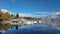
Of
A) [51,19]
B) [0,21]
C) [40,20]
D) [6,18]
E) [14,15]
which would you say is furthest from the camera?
[40,20]

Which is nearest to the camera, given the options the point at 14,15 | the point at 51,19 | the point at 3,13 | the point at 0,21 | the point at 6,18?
the point at 0,21

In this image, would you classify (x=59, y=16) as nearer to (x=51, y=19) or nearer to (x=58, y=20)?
(x=58, y=20)

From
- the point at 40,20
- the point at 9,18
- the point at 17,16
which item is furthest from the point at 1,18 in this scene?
the point at 40,20

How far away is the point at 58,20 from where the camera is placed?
68.4 feet

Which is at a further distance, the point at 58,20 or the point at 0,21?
the point at 58,20

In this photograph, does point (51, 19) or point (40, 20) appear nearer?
point (51, 19)

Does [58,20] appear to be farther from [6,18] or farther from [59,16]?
[6,18]

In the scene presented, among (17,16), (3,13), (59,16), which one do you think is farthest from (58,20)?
(3,13)

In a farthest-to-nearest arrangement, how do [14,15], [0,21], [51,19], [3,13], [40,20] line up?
[40,20], [51,19], [14,15], [3,13], [0,21]

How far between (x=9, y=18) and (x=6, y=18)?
0.43 metres

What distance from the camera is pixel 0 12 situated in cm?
2033

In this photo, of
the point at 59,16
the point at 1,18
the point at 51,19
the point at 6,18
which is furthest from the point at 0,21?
the point at 51,19

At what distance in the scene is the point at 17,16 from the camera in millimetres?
21906

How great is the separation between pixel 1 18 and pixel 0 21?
0.46 meters
